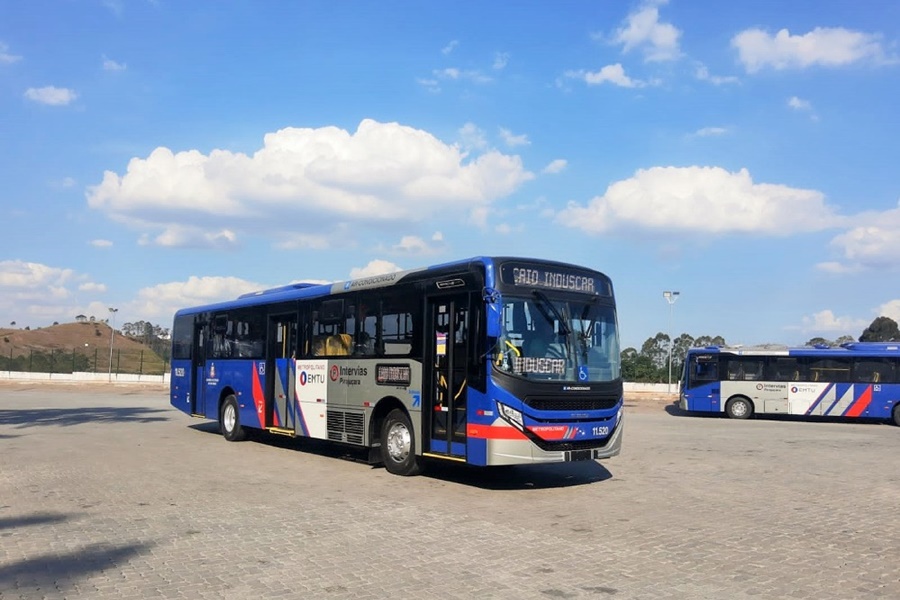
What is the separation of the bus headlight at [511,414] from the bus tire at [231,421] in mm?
8677

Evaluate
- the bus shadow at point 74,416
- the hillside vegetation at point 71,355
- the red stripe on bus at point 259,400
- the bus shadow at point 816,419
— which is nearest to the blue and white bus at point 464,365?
the red stripe on bus at point 259,400

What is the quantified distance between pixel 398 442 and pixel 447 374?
1784 millimetres

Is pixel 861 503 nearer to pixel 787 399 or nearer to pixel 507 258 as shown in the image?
pixel 507 258

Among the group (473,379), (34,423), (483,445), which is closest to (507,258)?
(473,379)

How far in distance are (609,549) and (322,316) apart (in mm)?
8304

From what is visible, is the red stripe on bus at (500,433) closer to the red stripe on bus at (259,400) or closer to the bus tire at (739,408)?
the red stripe on bus at (259,400)

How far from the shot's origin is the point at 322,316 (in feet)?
46.6

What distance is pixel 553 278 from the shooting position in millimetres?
11031

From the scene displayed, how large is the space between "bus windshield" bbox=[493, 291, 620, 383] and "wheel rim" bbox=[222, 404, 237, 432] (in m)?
9.02

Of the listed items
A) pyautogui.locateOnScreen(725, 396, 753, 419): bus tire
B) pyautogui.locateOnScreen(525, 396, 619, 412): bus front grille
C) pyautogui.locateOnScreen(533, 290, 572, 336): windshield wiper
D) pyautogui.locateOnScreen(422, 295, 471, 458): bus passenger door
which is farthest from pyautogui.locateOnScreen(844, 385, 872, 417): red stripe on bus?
pyautogui.locateOnScreen(422, 295, 471, 458): bus passenger door

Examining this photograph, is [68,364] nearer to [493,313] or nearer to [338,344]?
[338,344]

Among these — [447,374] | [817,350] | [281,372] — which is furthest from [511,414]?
[817,350]

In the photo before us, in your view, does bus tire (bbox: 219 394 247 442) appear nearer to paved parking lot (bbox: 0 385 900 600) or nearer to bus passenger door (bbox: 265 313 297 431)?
bus passenger door (bbox: 265 313 297 431)

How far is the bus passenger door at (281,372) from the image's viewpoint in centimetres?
1504
